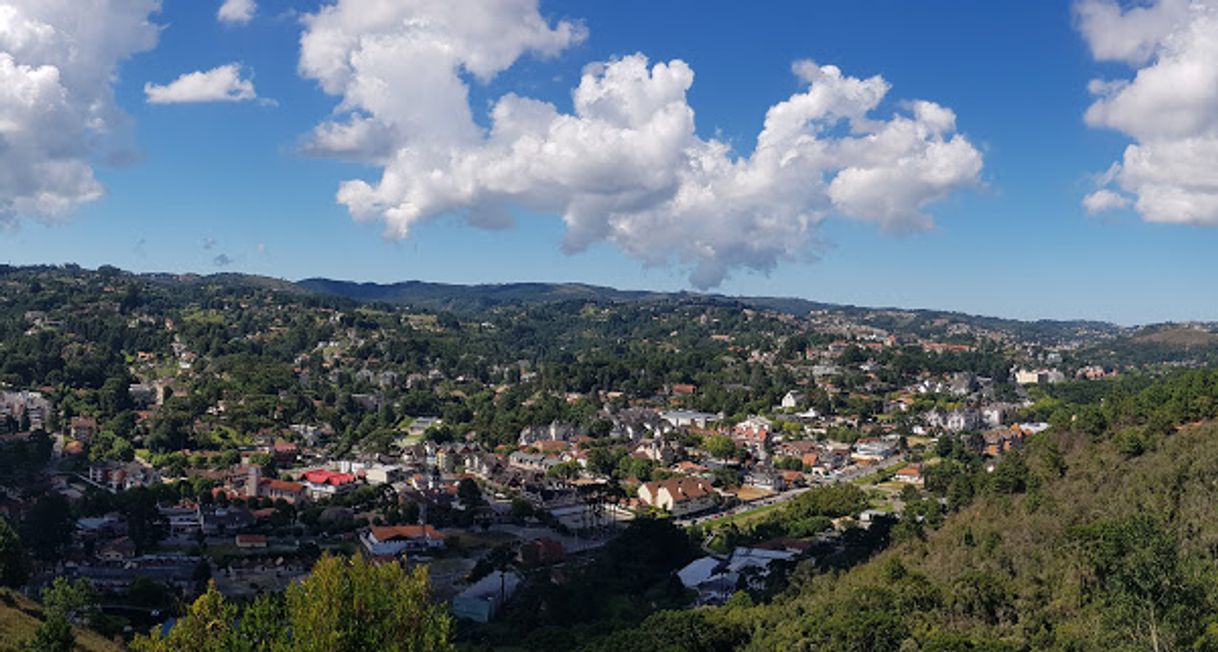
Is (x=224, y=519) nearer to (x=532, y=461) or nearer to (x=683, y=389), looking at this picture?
(x=532, y=461)

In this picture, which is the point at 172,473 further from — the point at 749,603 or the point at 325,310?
the point at 325,310

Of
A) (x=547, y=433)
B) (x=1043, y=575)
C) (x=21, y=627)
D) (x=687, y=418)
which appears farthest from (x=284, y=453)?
(x=1043, y=575)

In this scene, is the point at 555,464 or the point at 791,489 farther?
the point at 555,464

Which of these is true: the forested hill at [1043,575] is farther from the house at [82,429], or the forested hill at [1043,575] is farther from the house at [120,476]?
the house at [82,429]

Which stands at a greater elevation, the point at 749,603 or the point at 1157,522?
the point at 1157,522

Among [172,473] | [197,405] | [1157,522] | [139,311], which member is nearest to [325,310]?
[139,311]

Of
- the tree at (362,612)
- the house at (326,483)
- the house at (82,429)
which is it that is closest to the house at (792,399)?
the house at (326,483)
